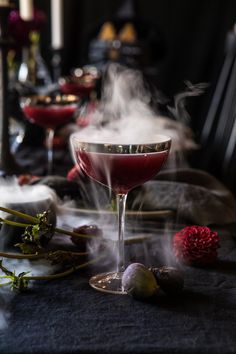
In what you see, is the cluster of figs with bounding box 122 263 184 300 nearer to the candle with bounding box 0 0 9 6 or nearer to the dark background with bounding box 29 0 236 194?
the candle with bounding box 0 0 9 6

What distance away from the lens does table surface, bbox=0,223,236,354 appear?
0.63 m

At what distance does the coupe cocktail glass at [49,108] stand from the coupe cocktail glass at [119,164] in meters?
0.79

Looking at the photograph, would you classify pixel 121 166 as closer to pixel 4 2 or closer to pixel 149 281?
pixel 149 281

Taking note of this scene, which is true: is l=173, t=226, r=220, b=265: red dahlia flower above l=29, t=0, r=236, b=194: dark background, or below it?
above

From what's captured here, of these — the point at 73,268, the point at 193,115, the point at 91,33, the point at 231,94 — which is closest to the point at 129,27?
the point at 91,33

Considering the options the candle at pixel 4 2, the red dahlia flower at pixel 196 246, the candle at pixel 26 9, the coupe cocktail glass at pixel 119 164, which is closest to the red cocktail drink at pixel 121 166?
the coupe cocktail glass at pixel 119 164

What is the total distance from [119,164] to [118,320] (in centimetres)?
23

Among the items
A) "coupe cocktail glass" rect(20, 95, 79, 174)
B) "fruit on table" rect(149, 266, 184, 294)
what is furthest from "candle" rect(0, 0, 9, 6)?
"fruit on table" rect(149, 266, 184, 294)

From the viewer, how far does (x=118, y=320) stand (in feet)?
2.27

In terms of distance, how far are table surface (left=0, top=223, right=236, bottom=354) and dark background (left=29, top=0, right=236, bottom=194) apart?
13.7 feet

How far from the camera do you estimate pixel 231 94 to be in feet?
10.1

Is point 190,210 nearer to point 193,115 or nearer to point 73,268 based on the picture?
point 73,268

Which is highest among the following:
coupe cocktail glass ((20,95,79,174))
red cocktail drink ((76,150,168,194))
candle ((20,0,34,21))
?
candle ((20,0,34,21))

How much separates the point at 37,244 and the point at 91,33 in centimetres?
449
